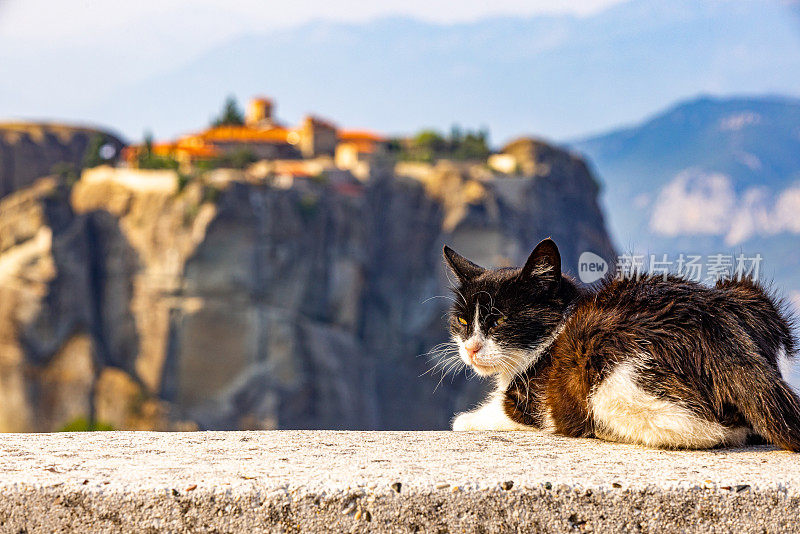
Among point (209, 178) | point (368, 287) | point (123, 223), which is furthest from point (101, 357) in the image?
point (368, 287)

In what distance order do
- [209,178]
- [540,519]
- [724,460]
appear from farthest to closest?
1. [209,178]
2. [724,460]
3. [540,519]

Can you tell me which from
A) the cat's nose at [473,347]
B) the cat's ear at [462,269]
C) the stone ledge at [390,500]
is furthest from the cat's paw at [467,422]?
the stone ledge at [390,500]

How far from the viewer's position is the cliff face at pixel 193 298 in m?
35.7

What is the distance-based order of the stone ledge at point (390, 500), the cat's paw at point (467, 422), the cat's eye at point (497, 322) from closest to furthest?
1. the stone ledge at point (390, 500)
2. the cat's eye at point (497, 322)
3. the cat's paw at point (467, 422)

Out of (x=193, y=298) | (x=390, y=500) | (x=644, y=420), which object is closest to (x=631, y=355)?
(x=644, y=420)

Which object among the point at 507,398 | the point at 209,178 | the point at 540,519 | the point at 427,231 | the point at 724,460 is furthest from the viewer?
the point at 427,231

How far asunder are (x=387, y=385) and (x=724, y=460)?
40.3 metres

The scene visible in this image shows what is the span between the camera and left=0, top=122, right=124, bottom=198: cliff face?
142 ft

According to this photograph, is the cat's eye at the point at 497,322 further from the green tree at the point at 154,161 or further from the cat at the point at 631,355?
the green tree at the point at 154,161

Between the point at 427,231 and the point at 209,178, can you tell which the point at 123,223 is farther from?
the point at 427,231

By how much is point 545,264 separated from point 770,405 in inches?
32.6

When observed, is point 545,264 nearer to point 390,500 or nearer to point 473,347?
point 473,347

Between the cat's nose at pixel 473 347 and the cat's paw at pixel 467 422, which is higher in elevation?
the cat's nose at pixel 473 347

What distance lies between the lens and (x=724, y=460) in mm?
2377
